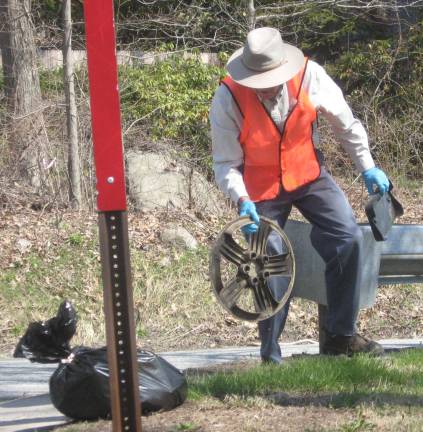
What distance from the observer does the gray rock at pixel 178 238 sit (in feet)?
40.4

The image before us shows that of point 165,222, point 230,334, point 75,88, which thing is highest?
point 75,88

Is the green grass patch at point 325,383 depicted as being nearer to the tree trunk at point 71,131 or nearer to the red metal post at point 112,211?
the red metal post at point 112,211

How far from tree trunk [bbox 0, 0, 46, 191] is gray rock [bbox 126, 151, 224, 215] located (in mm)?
1321

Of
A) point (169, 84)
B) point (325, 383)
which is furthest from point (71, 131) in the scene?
point (325, 383)

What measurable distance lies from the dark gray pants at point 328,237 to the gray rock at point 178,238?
19.7 ft

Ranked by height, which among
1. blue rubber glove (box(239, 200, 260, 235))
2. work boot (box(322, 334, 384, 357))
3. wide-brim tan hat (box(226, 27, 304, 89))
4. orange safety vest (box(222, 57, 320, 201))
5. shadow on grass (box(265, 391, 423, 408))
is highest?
wide-brim tan hat (box(226, 27, 304, 89))

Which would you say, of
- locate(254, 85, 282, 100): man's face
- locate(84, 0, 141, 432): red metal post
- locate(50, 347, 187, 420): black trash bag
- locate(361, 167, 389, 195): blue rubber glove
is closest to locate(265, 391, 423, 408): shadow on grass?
locate(50, 347, 187, 420): black trash bag

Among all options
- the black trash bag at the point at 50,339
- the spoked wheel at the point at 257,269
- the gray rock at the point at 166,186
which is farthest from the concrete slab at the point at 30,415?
the gray rock at the point at 166,186

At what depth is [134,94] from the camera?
16344mm

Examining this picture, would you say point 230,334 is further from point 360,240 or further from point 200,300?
point 360,240

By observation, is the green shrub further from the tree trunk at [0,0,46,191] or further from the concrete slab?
the concrete slab

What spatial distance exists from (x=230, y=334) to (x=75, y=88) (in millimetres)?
5765

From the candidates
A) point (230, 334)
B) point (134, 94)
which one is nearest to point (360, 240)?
point (230, 334)

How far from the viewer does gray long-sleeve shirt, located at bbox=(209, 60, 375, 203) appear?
605 cm
